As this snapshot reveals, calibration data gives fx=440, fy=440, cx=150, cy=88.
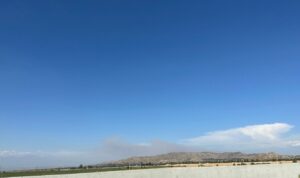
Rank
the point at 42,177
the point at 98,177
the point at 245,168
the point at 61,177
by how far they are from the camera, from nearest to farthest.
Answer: the point at 42,177 < the point at 61,177 < the point at 98,177 < the point at 245,168

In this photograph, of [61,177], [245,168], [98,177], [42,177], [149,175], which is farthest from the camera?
[245,168]

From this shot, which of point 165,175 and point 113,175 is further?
point 165,175

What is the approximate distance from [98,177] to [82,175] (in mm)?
2604

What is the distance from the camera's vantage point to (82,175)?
2172 inches

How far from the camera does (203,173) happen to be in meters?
64.8

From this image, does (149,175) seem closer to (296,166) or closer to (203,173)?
(203,173)

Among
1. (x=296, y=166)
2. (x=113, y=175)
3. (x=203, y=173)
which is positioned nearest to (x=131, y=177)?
(x=113, y=175)

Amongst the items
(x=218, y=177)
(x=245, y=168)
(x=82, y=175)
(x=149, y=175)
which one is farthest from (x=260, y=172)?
(x=82, y=175)

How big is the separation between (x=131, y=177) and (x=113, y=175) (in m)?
2.72

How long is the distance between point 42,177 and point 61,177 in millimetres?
3744

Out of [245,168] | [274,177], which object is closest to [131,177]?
[245,168]

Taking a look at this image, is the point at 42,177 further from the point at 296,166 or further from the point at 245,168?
the point at 296,166

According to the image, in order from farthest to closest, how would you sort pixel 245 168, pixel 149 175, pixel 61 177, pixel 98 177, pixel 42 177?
pixel 245 168 → pixel 149 175 → pixel 98 177 → pixel 61 177 → pixel 42 177

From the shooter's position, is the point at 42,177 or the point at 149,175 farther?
the point at 149,175
